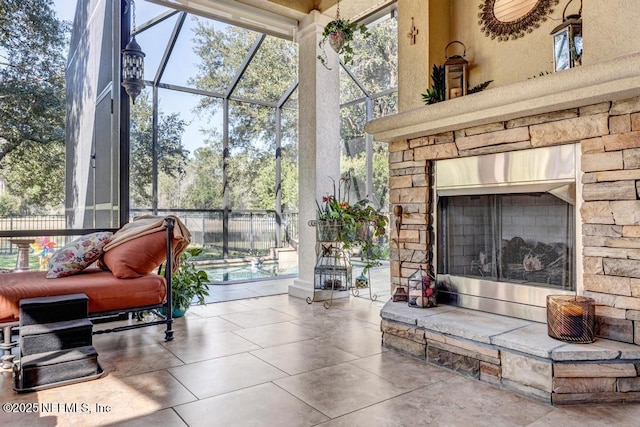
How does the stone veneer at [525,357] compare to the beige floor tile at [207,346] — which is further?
the beige floor tile at [207,346]

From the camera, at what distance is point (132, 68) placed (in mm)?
3758

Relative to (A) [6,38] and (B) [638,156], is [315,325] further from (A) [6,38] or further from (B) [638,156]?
(A) [6,38]

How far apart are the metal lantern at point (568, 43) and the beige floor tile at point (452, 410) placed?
1.88 metres

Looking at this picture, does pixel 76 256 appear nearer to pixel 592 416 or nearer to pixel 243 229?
pixel 592 416

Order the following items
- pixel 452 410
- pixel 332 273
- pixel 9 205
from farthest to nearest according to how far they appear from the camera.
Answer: pixel 332 273, pixel 9 205, pixel 452 410

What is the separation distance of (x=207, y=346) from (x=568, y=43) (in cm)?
301

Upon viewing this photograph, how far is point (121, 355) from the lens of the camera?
9.18 feet

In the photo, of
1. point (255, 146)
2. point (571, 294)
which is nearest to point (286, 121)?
point (255, 146)

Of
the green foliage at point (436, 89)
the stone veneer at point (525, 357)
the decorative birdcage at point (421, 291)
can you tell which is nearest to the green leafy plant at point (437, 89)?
the green foliage at point (436, 89)

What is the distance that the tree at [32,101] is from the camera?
3939 millimetres

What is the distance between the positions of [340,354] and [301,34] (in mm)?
3656

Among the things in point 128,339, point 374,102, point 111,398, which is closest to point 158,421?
point 111,398

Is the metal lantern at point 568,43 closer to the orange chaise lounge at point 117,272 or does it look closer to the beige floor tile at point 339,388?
the beige floor tile at point 339,388

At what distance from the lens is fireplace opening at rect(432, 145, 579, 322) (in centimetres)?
246
